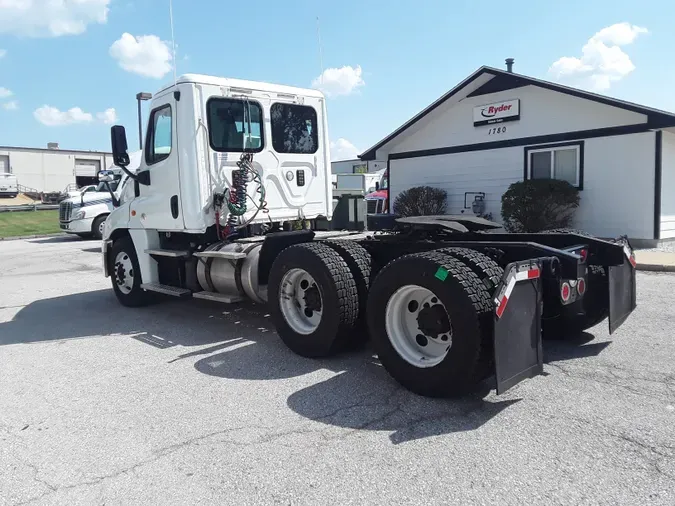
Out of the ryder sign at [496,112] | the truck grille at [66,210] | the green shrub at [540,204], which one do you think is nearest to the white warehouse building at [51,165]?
the truck grille at [66,210]

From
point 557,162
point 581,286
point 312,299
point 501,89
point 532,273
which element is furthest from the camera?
point 501,89

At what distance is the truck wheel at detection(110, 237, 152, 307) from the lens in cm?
798

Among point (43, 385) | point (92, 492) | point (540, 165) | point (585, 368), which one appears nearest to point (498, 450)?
point (585, 368)

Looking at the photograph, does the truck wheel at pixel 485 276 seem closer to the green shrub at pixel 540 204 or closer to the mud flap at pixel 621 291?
the mud flap at pixel 621 291

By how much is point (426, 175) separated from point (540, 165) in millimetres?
4028

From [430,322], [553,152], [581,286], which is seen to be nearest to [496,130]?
[553,152]

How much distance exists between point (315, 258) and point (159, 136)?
3270mm

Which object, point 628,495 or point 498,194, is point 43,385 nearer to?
point 628,495

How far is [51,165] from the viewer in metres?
64.9

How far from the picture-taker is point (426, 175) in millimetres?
18391

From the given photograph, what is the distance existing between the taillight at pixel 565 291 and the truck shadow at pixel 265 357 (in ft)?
2.86

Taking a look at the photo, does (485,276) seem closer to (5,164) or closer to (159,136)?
(159,136)

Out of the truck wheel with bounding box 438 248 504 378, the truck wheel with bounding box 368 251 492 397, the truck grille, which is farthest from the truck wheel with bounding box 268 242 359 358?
the truck grille

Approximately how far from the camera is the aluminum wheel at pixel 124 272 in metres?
8.09
